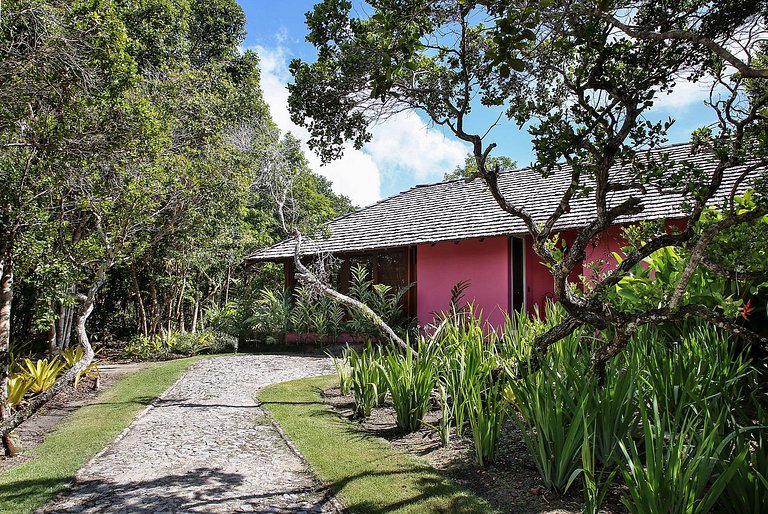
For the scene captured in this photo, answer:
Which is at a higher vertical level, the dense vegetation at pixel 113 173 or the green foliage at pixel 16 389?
the dense vegetation at pixel 113 173

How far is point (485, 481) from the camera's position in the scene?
4055 mm

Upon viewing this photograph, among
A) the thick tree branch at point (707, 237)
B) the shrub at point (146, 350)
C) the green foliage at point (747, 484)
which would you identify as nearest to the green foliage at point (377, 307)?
the shrub at point (146, 350)

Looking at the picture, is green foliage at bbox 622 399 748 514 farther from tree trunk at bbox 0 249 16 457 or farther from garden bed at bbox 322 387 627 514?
tree trunk at bbox 0 249 16 457

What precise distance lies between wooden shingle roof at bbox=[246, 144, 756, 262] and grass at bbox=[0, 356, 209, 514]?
183 inches

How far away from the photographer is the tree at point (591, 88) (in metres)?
3.57

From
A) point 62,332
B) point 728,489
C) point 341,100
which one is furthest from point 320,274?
point 728,489

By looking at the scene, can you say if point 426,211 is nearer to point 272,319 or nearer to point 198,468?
point 272,319

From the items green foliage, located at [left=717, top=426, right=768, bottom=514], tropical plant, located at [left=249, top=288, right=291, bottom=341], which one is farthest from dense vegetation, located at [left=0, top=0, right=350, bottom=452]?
green foliage, located at [left=717, top=426, right=768, bottom=514]

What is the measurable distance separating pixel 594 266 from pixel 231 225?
39.8 ft

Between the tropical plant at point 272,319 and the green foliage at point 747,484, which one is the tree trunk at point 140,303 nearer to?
the tropical plant at point 272,319

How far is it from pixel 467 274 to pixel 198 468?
933 cm

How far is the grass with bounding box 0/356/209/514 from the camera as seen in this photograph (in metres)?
4.19

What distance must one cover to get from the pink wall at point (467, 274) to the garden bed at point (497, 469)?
21.3 feet

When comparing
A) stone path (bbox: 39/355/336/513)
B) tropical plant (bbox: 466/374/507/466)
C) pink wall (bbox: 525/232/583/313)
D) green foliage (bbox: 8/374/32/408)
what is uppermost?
pink wall (bbox: 525/232/583/313)
